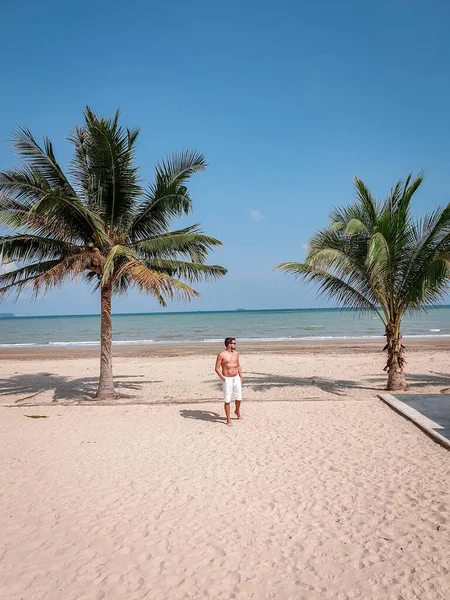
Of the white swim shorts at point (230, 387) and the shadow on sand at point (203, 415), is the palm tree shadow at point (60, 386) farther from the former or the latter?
the white swim shorts at point (230, 387)

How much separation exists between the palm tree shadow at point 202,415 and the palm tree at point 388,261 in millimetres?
3954

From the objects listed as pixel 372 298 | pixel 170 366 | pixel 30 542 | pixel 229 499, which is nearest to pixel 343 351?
pixel 170 366

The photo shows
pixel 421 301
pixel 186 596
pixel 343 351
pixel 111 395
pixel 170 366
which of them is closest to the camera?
pixel 186 596

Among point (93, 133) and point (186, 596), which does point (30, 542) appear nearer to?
point (186, 596)

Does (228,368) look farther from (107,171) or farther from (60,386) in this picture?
(60,386)

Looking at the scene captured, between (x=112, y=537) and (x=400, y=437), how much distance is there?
187 inches

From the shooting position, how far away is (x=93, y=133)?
9.52 m

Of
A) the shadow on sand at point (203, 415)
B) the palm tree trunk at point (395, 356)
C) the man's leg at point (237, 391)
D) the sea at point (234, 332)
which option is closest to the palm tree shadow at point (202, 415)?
the shadow on sand at point (203, 415)

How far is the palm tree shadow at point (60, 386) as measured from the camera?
1189 centimetres

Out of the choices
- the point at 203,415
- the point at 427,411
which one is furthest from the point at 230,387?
the point at 427,411

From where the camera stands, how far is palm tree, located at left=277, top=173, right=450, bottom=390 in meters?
9.59

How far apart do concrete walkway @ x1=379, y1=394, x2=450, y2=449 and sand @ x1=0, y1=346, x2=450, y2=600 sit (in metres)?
0.21

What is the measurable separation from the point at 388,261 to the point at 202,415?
223 inches

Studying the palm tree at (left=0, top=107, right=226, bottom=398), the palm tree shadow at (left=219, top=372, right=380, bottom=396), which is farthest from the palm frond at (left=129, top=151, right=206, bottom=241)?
the palm tree shadow at (left=219, top=372, right=380, bottom=396)
